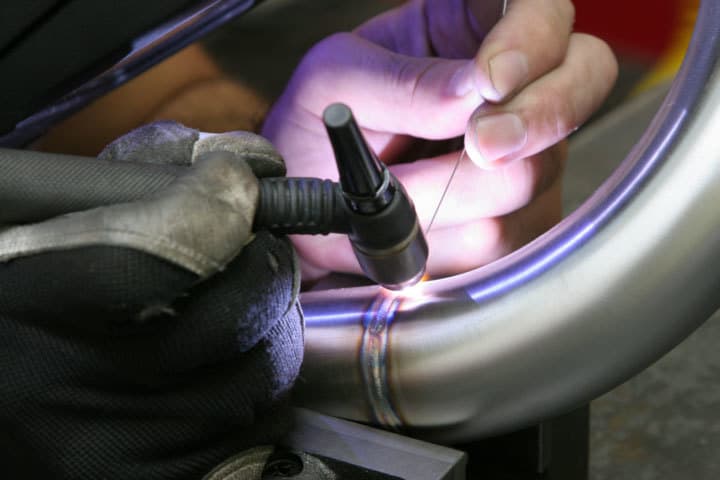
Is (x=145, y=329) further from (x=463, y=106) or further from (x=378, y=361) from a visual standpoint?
(x=463, y=106)

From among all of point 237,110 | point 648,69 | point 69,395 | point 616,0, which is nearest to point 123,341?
point 69,395

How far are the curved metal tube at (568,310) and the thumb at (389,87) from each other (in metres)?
Answer: 0.15

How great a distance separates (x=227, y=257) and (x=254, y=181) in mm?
39

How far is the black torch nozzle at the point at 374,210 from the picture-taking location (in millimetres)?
307

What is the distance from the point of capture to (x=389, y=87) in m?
0.61

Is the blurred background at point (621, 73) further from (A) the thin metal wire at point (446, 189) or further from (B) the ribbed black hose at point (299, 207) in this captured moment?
(B) the ribbed black hose at point (299, 207)

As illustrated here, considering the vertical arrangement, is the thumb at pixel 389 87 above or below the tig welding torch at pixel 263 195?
below

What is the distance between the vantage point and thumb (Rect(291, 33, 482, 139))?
54cm

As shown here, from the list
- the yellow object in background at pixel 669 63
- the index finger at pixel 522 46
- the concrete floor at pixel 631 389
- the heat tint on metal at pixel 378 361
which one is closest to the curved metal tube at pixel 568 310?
the heat tint on metal at pixel 378 361

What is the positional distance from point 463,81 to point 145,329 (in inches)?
11.3

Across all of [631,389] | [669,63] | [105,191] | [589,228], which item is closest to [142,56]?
[105,191]

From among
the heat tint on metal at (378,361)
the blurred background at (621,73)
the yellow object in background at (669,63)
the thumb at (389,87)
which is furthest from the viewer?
the yellow object in background at (669,63)

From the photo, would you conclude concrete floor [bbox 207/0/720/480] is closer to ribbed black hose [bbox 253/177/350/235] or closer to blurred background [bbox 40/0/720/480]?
blurred background [bbox 40/0/720/480]

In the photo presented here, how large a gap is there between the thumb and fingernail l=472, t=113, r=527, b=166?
5 cm
